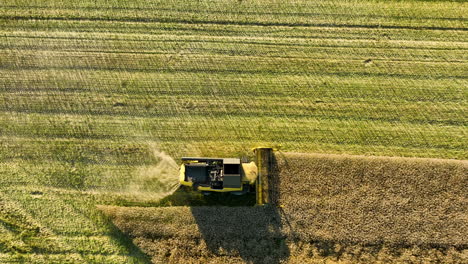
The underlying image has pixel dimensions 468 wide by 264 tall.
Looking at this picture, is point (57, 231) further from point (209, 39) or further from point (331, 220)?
point (331, 220)

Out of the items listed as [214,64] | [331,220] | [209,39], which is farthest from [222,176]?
[209,39]

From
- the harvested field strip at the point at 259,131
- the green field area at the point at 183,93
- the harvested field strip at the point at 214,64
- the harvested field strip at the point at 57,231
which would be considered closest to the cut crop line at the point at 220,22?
the green field area at the point at 183,93

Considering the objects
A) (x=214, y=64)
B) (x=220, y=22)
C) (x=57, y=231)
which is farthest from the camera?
(x=220, y=22)

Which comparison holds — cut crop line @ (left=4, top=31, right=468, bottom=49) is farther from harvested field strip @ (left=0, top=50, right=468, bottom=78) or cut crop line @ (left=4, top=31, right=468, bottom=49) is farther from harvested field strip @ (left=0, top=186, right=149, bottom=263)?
harvested field strip @ (left=0, top=186, right=149, bottom=263)

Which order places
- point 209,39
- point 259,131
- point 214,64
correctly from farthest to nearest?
point 209,39
point 214,64
point 259,131

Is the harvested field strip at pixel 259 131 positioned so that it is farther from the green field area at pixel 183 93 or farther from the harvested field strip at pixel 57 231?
the harvested field strip at pixel 57 231

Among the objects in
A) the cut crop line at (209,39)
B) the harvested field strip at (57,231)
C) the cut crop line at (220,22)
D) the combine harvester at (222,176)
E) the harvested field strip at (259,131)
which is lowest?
the harvested field strip at (57,231)

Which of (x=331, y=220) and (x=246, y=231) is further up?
(x=331, y=220)

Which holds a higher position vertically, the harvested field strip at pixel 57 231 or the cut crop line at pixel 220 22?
the cut crop line at pixel 220 22
